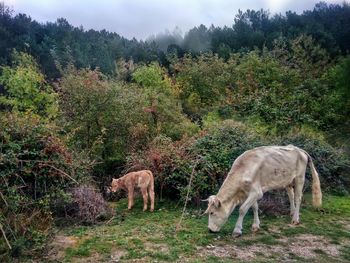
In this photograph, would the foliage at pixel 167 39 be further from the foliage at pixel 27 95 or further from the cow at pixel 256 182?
the cow at pixel 256 182

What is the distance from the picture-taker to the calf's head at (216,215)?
10.1 meters

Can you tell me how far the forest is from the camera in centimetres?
1012

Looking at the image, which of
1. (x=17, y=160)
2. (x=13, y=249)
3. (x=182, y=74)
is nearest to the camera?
(x=13, y=249)

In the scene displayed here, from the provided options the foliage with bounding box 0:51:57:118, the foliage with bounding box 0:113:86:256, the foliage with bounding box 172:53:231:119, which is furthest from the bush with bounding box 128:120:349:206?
the foliage with bounding box 172:53:231:119

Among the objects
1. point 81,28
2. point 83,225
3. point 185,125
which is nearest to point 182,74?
point 185,125

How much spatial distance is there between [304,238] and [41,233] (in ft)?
20.1

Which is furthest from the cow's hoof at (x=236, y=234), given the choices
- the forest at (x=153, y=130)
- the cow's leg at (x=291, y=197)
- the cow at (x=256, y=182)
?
the cow's leg at (x=291, y=197)

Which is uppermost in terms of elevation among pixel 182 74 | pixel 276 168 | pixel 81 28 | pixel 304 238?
pixel 81 28

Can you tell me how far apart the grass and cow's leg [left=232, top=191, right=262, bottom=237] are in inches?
8.0

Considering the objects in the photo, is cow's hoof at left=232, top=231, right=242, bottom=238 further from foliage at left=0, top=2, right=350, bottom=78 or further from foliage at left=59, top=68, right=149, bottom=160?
foliage at left=0, top=2, right=350, bottom=78

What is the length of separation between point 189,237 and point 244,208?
151cm

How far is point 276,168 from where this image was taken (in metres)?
11.1

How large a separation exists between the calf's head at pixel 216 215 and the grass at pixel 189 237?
0.21m

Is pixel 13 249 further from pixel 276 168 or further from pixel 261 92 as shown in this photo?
pixel 261 92
